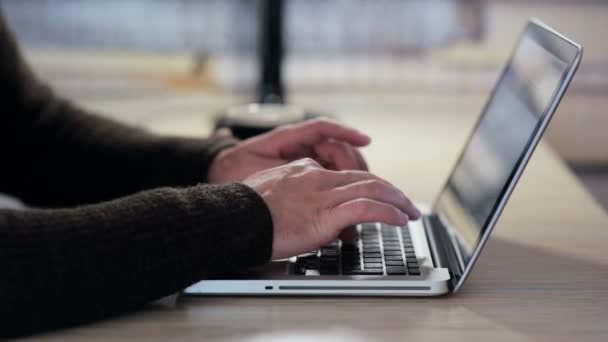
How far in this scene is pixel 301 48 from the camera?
1.94 metres

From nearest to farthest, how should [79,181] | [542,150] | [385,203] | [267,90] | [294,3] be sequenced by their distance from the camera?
[385,203] < [79,181] < [542,150] < [267,90] < [294,3]

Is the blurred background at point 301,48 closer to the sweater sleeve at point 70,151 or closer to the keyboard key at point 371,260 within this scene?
the sweater sleeve at point 70,151

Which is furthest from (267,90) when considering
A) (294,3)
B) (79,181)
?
(79,181)

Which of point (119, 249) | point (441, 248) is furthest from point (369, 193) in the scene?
point (119, 249)

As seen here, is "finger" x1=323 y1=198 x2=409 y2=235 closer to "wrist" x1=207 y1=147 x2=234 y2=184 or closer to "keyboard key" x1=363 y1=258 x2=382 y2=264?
"keyboard key" x1=363 y1=258 x2=382 y2=264

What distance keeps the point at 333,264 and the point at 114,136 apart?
1.64 ft

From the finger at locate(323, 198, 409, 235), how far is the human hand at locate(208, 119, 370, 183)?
0.26 m

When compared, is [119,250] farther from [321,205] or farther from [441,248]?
[441,248]

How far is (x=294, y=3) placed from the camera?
1.91m

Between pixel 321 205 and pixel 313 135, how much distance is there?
283 mm

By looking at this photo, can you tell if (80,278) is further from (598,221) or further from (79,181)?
(598,221)

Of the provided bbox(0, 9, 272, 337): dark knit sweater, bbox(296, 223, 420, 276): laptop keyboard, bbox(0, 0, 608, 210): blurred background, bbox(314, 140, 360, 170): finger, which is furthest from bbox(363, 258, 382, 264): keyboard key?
bbox(0, 0, 608, 210): blurred background

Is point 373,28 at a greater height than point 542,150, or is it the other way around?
point 373,28

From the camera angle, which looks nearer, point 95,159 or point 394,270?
point 394,270
